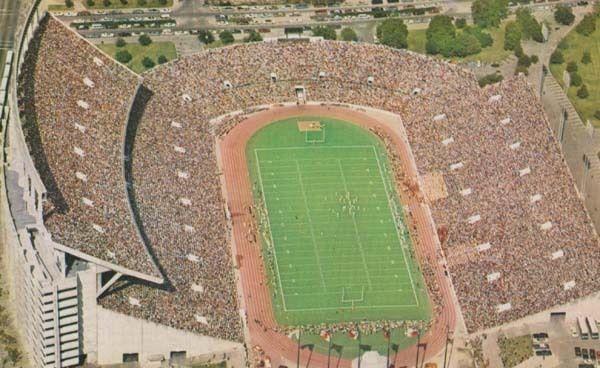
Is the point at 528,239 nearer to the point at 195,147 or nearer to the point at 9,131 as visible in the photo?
the point at 195,147

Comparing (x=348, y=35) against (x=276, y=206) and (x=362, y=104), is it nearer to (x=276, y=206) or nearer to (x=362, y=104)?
(x=362, y=104)

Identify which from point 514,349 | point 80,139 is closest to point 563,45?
point 514,349

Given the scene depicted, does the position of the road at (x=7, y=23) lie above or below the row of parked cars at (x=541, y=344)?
above

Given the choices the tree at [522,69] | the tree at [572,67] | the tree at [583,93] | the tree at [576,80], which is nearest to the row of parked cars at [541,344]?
the tree at [583,93]

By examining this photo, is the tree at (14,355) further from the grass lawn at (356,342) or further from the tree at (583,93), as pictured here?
the tree at (583,93)

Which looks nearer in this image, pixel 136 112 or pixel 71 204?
pixel 71 204

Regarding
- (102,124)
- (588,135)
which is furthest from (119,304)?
(588,135)
